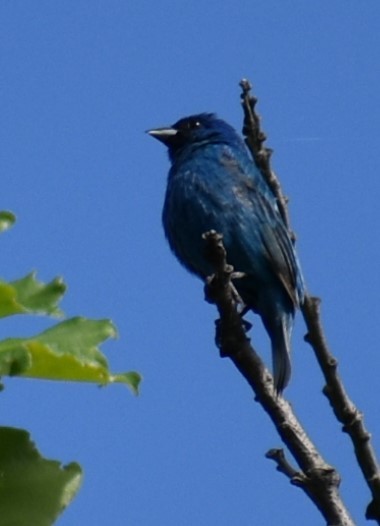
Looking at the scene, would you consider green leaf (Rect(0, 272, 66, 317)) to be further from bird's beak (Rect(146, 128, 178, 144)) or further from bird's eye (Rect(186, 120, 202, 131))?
bird's eye (Rect(186, 120, 202, 131))

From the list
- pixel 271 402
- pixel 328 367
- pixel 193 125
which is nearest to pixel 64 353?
pixel 271 402

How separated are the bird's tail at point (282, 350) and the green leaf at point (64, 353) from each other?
4763mm

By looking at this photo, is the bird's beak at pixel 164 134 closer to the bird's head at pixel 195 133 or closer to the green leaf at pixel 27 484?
the bird's head at pixel 195 133

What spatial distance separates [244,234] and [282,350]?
946 millimetres

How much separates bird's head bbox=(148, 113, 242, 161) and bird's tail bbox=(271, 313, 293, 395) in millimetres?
1978

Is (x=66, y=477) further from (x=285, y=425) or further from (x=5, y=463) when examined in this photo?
(x=285, y=425)

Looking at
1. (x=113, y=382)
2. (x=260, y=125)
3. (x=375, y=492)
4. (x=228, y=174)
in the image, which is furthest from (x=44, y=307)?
(x=228, y=174)

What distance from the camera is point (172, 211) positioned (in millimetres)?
7730

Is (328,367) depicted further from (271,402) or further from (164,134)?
(164,134)

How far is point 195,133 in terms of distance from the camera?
905cm

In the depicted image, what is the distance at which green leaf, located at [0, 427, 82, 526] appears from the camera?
1239 millimetres

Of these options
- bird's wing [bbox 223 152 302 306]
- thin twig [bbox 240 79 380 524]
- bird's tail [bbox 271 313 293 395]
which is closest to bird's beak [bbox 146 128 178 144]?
bird's wing [bbox 223 152 302 306]

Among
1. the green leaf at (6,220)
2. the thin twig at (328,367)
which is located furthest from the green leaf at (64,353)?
the thin twig at (328,367)

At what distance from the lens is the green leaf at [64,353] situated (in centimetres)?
115
